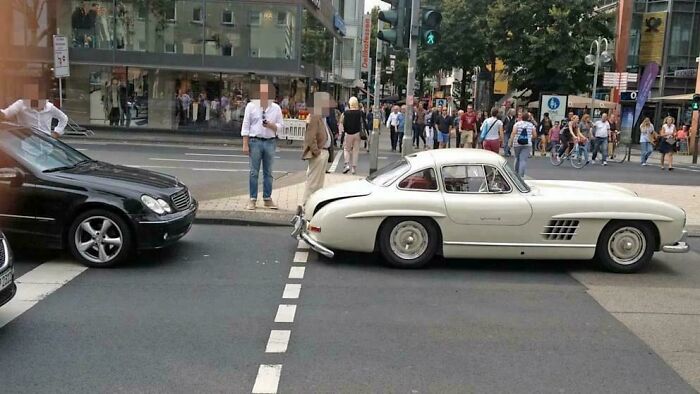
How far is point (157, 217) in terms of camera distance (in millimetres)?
6547

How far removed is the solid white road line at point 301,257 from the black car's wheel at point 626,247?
3.23 m

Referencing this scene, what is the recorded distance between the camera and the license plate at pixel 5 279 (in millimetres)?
4539

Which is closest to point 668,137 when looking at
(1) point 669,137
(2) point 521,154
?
(1) point 669,137

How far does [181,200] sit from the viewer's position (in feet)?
23.1

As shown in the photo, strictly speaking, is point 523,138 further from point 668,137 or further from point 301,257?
point 668,137

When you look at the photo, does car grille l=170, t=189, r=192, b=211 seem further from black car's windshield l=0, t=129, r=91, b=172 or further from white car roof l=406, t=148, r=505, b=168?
white car roof l=406, t=148, r=505, b=168

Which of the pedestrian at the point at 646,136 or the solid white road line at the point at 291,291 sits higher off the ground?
the pedestrian at the point at 646,136

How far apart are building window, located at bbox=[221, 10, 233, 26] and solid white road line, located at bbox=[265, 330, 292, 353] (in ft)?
75.4

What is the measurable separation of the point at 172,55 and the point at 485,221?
71.6ft

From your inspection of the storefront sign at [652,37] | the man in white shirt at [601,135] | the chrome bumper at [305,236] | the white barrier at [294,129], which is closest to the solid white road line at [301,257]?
the chrome bumper at [305,236]

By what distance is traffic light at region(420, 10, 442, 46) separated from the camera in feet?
37.7

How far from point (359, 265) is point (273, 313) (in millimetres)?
1907

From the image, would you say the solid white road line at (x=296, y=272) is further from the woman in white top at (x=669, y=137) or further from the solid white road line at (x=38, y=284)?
the woman in white top at (x=669, y=137)

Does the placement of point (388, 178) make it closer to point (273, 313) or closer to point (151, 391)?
point (273, 313)
